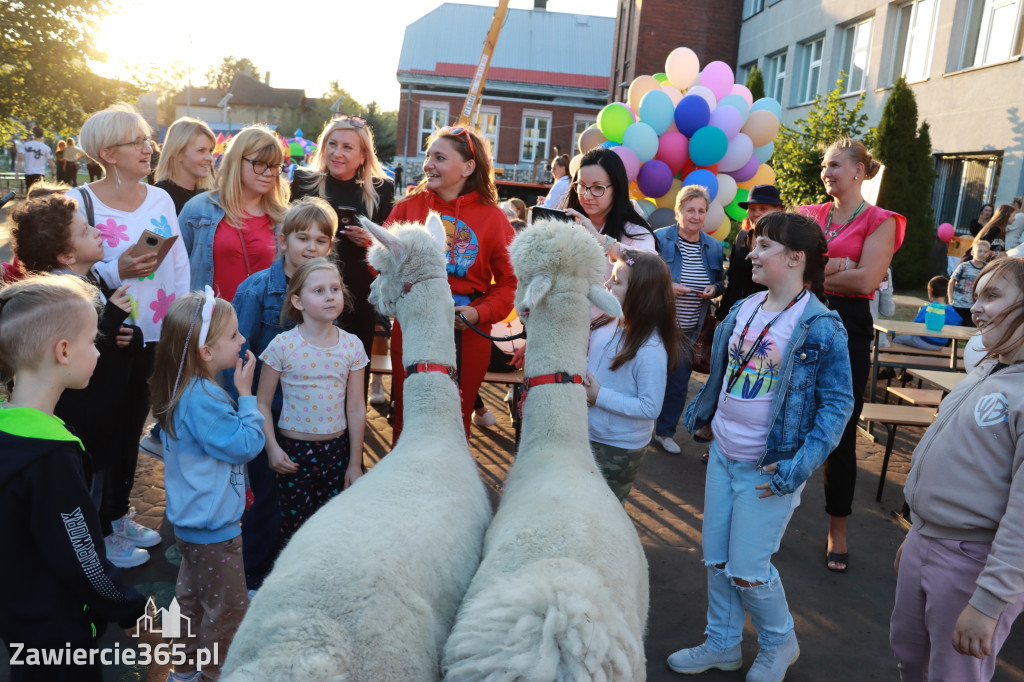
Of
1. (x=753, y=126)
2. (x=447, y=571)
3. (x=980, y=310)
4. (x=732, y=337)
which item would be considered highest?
(x=753, y=126)

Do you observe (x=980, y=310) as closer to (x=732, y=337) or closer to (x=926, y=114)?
(x=732, y=337)

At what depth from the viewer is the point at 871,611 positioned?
143 inches

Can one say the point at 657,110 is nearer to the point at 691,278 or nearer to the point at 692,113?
the point at 692,113

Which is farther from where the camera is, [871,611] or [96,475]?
[871,611]

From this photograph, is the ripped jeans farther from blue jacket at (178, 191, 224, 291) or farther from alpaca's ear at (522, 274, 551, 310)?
blue jacket at (178, 191, 224, 291)

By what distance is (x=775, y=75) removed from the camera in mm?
21453

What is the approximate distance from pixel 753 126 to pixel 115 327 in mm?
9419

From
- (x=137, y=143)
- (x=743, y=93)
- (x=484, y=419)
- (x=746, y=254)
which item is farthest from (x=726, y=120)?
(x=137, y=143)

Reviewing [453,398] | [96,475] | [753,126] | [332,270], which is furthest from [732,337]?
[753,126]

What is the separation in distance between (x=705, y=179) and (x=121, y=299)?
26.1ft

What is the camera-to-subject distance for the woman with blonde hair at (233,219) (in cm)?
374

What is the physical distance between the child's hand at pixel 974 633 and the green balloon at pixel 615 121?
28.3 feet

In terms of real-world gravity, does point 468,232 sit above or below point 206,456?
above

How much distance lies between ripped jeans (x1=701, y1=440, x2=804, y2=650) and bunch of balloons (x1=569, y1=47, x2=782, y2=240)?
22.2 feet
